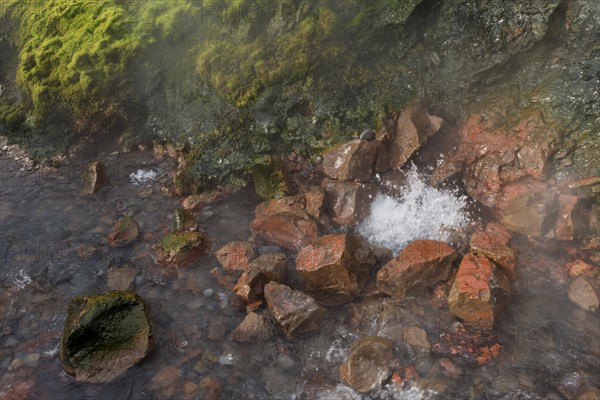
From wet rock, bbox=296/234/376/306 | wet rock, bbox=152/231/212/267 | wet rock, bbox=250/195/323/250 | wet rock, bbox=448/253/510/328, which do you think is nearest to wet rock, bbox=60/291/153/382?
wet rock, bbox=152/231/212/267

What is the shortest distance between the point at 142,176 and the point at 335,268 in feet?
12.6

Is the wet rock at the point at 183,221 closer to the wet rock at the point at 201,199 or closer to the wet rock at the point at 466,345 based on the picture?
the wet rock at the point at 201,199

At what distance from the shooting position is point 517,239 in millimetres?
6121

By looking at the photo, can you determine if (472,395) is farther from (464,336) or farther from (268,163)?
(268,163)

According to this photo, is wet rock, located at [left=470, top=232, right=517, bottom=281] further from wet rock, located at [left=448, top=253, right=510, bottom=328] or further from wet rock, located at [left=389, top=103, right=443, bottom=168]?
wet rock, located at [left=389, top=103, right=443, bottom=168]

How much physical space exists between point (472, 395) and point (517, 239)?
2.46 metres

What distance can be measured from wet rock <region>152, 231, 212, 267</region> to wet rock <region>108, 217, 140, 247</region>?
0.43 metres

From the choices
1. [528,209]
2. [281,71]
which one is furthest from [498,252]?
[281,71]

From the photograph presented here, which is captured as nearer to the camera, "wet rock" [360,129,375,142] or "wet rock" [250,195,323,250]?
"wet rock" [250,195,323,250]

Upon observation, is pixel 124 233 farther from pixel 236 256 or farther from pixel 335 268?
pixel 335 268

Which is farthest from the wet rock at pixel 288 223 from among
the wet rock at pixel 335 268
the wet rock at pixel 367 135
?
the wet rock at pixel 367 135

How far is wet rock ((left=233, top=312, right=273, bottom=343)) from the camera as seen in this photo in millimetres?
5148

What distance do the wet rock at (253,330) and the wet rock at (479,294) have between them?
2.14 meters

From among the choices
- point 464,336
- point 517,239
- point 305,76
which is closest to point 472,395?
point 464,336
